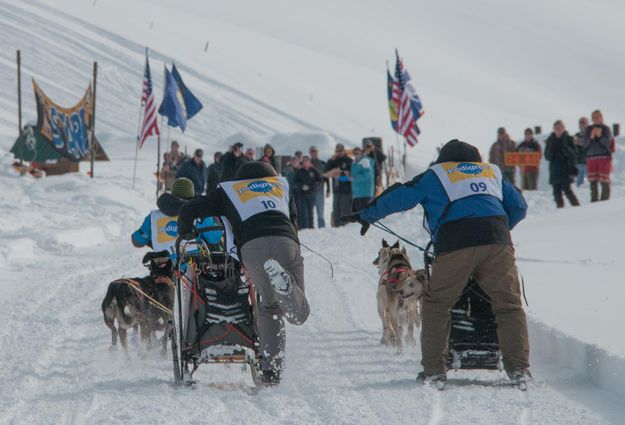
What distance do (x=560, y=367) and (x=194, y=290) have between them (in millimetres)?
2532

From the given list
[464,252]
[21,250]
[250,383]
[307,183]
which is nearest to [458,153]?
[464,252]

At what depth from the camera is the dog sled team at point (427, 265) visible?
5.86 m

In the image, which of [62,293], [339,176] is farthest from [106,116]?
[62,293]

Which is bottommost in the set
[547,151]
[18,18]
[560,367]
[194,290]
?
[560,367]

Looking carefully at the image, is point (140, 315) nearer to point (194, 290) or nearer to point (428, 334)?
point (194, 290)

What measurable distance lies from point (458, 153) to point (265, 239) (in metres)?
1.35

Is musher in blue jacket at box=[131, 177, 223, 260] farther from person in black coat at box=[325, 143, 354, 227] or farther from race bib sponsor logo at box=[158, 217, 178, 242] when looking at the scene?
person in black coat at box=[325, 143, 354, 227]

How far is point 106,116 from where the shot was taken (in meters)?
52.5

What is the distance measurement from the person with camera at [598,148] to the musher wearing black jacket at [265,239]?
10.4m

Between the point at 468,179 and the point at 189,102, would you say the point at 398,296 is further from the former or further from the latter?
the point at 189,102

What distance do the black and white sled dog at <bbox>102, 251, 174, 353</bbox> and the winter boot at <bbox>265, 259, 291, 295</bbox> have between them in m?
1.67

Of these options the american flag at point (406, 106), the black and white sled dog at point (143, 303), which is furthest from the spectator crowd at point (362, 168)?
the black and white sled dog at point (143, 303)

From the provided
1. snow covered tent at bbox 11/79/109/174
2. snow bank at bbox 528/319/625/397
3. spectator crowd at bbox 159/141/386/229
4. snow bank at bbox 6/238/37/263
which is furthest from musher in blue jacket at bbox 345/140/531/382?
snow covered tent at bbox 11/79/109/174

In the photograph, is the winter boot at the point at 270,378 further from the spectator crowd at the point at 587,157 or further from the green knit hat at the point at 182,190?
the spectator crowd at the point at 587,157
